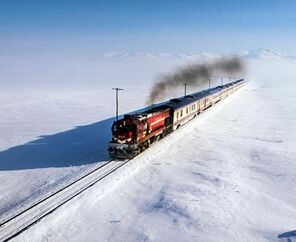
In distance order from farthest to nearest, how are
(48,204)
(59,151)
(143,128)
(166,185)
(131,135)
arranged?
(59,151), (143,128), (131,135), (166,185), (48,204)

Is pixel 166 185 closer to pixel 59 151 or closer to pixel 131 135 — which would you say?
pixel 131 135

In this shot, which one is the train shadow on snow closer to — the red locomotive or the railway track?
the red locomotive

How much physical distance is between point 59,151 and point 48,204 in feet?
43.6

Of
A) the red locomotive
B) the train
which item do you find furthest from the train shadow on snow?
the train

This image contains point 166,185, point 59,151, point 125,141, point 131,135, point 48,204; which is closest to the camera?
point 48,204

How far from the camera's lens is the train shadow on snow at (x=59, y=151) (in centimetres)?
2803

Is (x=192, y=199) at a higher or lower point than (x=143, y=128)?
lower

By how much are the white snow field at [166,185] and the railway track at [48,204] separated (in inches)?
25.1

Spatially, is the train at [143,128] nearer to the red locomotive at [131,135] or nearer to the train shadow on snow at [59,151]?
the red locomotive at [131,135]

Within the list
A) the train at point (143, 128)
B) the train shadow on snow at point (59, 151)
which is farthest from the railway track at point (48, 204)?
the train shadow on snow at point (59, 151)

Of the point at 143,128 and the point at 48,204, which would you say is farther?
the point at 143,128

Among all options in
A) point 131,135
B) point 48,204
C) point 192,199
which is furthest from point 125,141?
point 48,204

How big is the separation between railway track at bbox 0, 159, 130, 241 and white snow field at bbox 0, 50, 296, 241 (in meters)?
0.64

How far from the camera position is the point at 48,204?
19125 millimetres
